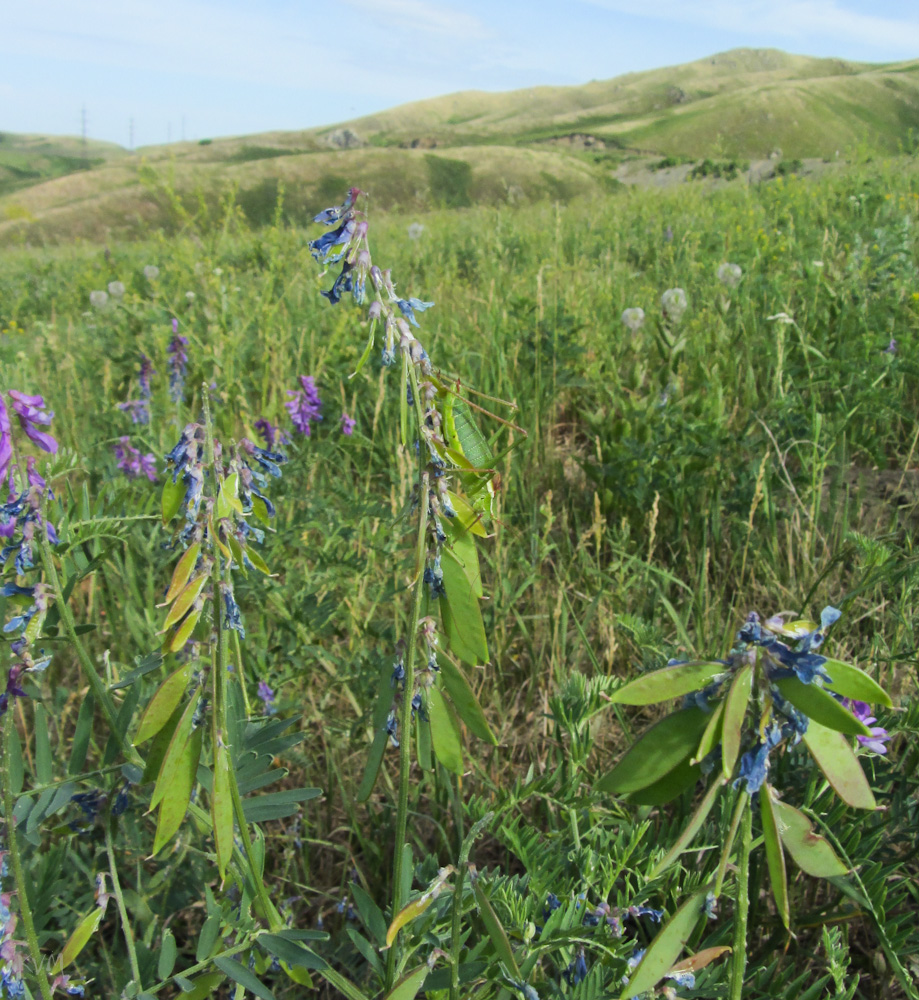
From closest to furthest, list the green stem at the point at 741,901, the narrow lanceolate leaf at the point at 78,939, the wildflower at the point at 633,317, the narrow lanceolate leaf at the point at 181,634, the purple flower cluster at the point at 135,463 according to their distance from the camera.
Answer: the green stem at the point at 741,901, the narrow lanceolate leaf at the point at 181,634, the narrow lanceolate leaf at the point at 78,939, the purple flower cluster at the point at 135,463, the wildflower at the point at 633,317

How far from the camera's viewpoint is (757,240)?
4711 mm

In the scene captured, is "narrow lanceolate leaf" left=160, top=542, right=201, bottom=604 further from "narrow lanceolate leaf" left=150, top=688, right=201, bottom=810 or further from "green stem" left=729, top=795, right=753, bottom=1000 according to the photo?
"green stem" left=729, top=795, right=753, bottom=1000

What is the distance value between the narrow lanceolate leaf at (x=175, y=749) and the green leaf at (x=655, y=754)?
430 millimetres

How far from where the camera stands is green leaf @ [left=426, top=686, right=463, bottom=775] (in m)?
0.77

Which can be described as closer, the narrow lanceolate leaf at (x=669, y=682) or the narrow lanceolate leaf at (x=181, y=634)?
the narrow lanceolate leaf at (x=669, y=682)

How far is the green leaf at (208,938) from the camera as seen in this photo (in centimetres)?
90

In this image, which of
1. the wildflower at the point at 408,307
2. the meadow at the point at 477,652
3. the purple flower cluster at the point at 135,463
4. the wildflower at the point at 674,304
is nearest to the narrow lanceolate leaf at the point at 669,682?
the meadow at the point at 477,652

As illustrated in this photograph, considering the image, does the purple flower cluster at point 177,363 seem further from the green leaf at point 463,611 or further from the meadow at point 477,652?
the green leaf at point 463,611

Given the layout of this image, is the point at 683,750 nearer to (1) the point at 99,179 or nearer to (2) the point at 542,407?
(2) the point at 542,407

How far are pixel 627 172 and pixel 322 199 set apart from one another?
35.6ft

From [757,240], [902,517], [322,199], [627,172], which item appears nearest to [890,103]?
[627,172]

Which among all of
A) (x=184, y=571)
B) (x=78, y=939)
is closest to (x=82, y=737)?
(x=78, y=939)

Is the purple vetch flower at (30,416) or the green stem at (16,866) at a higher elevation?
the purple vetch flower at (30,416)

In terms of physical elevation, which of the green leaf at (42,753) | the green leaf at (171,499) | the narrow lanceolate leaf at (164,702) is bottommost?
the green leaf at (42,753)
